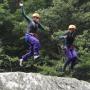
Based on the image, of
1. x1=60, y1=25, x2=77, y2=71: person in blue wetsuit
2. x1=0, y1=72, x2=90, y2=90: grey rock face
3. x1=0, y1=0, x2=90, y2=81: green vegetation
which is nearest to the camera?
x1=0, y1=72, x2=90, y2=90: grey rock face

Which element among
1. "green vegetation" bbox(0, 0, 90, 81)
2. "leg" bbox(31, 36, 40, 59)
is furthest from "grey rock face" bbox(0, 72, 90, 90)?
"green vegetation" bbox(0, 0, 90, 81)

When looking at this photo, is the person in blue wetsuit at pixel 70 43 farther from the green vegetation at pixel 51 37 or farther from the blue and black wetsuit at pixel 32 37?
the green vegetation at pixel 51 37

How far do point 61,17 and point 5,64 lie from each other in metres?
3.44

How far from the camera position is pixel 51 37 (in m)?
18.8

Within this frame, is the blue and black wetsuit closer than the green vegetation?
Yes

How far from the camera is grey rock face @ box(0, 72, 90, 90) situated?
10.8m

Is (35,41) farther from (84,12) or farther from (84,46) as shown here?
(84,12)

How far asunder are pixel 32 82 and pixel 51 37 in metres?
7.89

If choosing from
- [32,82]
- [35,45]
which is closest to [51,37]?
[35,45]

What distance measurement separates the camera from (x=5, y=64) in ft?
59.9

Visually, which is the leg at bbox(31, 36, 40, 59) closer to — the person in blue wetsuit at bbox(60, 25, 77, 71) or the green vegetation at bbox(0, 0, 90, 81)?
the person in blue wetsuit at bbox(60, 25, 77, 71)

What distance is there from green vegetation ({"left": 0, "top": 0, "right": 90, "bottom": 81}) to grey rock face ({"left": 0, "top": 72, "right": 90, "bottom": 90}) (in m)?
4.94

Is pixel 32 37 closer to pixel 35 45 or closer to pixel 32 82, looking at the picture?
pixel 35 45

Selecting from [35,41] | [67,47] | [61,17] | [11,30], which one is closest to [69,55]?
[67,47]
